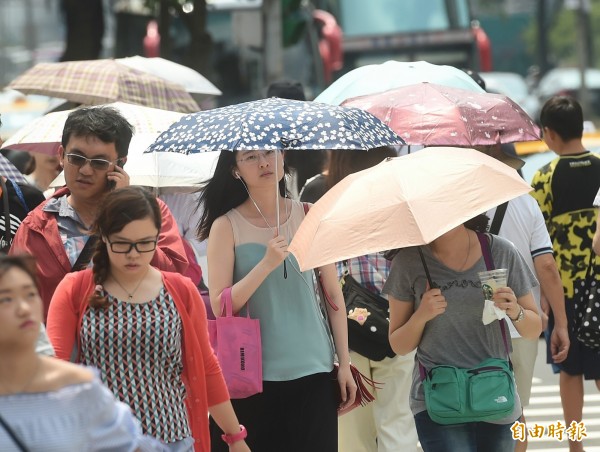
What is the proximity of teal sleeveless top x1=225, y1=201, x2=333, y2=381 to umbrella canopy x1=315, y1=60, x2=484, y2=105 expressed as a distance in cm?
227

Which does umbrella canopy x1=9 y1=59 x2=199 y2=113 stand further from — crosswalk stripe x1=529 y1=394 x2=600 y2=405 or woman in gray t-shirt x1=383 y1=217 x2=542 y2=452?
woman in gray t-shirt x1=383 y1=217 x2=542 y2=452

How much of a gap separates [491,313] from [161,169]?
2.87 m

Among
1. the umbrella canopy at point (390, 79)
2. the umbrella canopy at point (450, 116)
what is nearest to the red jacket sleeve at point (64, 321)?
the umbrella canopy at point (450, 116)

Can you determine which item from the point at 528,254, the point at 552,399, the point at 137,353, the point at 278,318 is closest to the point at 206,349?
the point at 137,353

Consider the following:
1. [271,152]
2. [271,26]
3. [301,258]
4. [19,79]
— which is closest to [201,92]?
[19,79]

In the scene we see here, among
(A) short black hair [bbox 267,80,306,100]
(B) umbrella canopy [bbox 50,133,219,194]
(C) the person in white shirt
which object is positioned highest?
(A) short black hair [bbox 267,80,306,100]

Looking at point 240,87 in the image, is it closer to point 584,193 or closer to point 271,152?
point 584,193

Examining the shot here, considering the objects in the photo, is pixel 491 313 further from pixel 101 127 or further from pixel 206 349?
pixel 101 127

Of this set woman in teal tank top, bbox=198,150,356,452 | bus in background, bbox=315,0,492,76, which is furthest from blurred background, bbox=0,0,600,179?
woman in teal tank top, bbox=198,150,356,452

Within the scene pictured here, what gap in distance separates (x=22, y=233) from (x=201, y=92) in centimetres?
532

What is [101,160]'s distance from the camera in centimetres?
550

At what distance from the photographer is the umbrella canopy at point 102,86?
868 centimetres

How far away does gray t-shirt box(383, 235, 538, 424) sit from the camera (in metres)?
5.29

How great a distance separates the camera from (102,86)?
871 cm
